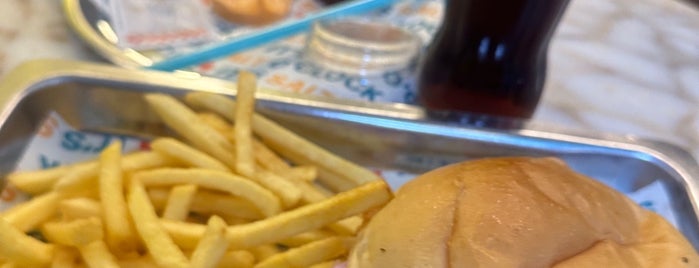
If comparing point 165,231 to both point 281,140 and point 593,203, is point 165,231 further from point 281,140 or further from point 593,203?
point 593,203

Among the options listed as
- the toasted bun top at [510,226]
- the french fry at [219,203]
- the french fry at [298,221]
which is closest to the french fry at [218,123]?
the french fry at [219,203]

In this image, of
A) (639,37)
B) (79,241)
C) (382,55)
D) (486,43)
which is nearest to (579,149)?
(486,43)

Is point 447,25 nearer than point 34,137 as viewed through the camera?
No

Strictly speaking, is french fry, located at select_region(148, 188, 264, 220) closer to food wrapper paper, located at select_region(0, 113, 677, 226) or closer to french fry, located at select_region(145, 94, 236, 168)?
french fry, located at select_region(145, 94, 236, 168)

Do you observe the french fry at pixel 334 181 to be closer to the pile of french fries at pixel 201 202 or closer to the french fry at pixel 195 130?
the pile of french fries at pixel 201 202

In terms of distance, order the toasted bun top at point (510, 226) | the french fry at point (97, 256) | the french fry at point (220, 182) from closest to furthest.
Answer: the toasted bun top at point (510, 226)
the french fry at point (97, 256)
the french fry at point (220, 182)

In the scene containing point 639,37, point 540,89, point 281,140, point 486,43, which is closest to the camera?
point 281,140

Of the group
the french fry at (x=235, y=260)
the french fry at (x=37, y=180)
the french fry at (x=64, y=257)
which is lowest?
the french fry at (x=235, y=260)
